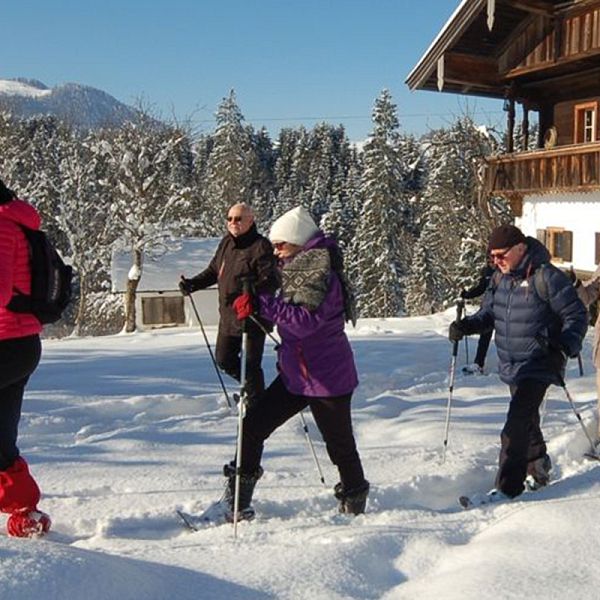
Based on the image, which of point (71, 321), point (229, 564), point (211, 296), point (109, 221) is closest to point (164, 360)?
point (229, 564)

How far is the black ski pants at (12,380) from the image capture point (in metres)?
3.40

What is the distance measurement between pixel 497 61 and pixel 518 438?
590 inches

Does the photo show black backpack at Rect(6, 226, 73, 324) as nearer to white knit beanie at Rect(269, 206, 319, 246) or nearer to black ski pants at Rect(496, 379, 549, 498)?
white knit beanie at Rect(269, 206, 319, 246)

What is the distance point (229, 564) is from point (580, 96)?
1677cm

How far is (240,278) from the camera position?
18.9 ft

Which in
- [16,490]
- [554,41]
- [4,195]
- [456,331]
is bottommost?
[16,490]

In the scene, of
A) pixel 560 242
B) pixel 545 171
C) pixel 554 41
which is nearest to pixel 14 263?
pixel 554 41

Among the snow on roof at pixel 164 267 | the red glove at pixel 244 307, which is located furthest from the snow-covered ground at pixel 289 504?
the snow on roof at pixel 164 267

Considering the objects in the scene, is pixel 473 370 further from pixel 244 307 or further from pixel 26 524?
pixel 26 524

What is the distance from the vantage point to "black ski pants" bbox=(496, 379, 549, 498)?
14.0ft

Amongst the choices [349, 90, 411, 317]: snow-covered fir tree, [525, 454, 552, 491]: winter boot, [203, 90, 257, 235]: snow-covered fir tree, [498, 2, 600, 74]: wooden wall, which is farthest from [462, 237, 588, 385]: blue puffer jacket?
[203, 90, 257, 235]: snow-covered fir tree

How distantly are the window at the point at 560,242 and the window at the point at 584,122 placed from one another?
2231 millimetres

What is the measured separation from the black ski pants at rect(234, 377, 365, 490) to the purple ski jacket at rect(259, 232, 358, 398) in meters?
0.08

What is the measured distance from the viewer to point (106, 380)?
318 inches
